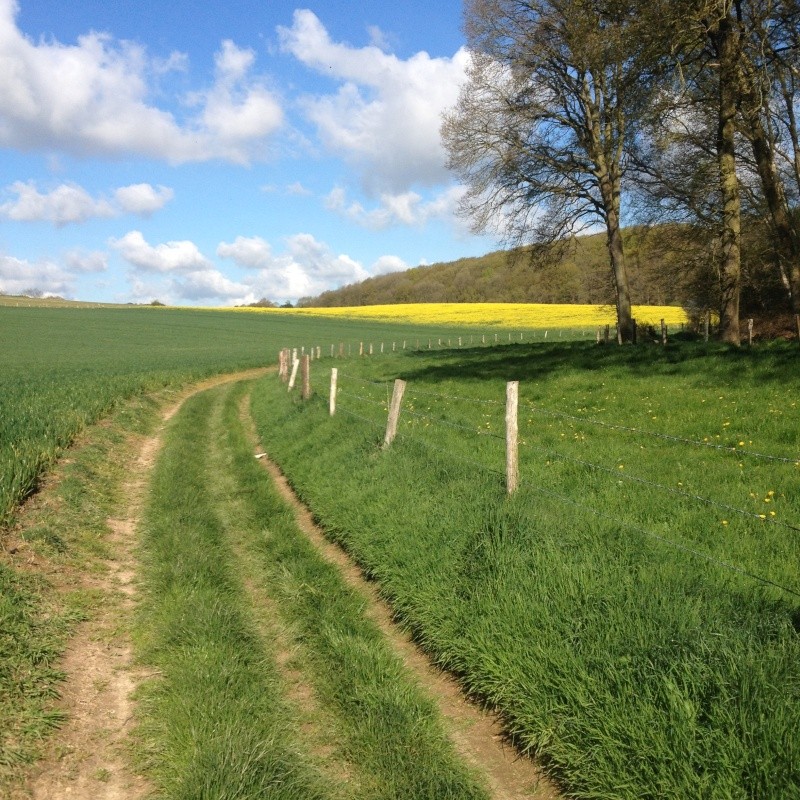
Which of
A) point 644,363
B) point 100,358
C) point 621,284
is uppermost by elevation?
point 621,284

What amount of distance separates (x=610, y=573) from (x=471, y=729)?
5.72ft

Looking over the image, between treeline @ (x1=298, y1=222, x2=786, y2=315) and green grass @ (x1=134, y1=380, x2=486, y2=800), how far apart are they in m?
21.1

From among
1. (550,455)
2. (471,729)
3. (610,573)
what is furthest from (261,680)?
(550,455)

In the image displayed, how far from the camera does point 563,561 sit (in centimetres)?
561

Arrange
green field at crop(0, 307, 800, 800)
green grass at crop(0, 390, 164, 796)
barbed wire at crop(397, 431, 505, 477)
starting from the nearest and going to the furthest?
green field at crop(0, 307, 800, 800), green grass at crop(0, 390, 164, 796), barbed wire at crop(397, 431, 505, 477)

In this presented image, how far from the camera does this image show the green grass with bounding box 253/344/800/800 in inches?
142

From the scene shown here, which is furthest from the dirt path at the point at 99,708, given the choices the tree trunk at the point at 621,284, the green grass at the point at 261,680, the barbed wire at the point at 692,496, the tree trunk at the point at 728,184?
the tree trunk at the point at 621,284

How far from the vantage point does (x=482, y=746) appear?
4285 mm

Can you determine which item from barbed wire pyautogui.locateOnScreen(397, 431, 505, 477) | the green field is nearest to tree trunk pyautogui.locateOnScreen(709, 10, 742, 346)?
the green field

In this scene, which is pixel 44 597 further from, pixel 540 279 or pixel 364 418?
pixel 540 279

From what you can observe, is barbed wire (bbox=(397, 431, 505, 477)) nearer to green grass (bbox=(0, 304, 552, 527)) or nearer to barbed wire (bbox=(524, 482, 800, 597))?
barbed wire (bbox=(524, 482, 800, 597))

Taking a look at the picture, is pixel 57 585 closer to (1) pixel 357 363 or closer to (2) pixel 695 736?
(2) pixel 695 736

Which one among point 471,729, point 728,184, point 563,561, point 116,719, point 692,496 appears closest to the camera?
point 471,729

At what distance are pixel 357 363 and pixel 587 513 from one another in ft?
81.0
